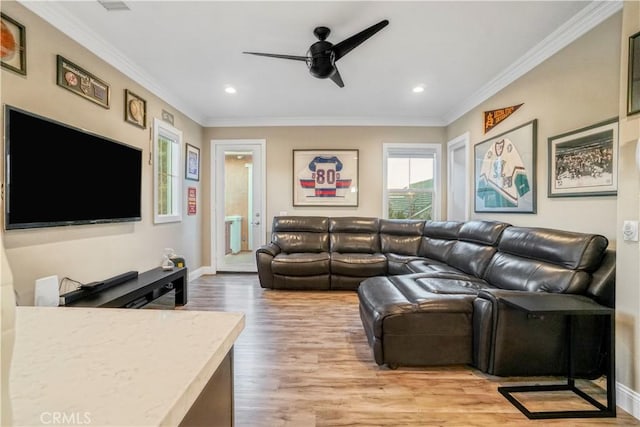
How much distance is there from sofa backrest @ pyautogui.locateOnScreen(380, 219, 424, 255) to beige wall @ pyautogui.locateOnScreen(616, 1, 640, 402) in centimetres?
272

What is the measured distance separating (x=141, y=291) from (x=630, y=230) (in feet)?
11.8

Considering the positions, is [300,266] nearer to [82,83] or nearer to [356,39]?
[356,39]

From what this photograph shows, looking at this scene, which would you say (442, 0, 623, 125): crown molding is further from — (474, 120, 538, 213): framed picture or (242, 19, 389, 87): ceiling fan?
(242, 19, 389, 87): ceiling fan

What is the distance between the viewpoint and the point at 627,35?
5.87 feet

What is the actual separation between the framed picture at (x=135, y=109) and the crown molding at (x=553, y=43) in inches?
159

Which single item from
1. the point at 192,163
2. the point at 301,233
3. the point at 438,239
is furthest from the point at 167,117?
the point at 438,239

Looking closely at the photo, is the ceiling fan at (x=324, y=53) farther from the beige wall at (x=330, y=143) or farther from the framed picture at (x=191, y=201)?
the framed picture at (x=191, y=201)

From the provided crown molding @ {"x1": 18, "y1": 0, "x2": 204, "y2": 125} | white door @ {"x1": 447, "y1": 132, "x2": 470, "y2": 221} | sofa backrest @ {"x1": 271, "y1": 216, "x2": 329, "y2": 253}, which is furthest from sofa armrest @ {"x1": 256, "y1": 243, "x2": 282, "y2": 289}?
white door @ {"x1": 447, "y1": 132, "x2": 470, "y2": 221}

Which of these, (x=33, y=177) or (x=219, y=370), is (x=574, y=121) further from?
(x=33, y=177)

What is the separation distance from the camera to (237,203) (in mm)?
5395

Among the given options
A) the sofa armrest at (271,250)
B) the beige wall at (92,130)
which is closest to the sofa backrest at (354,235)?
the sofa armrest at (271,250)

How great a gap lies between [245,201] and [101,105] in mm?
2789

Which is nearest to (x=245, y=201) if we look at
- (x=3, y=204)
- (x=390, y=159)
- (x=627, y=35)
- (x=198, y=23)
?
(x=390, y=159)

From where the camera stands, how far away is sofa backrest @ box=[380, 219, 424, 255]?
15.0 feet
